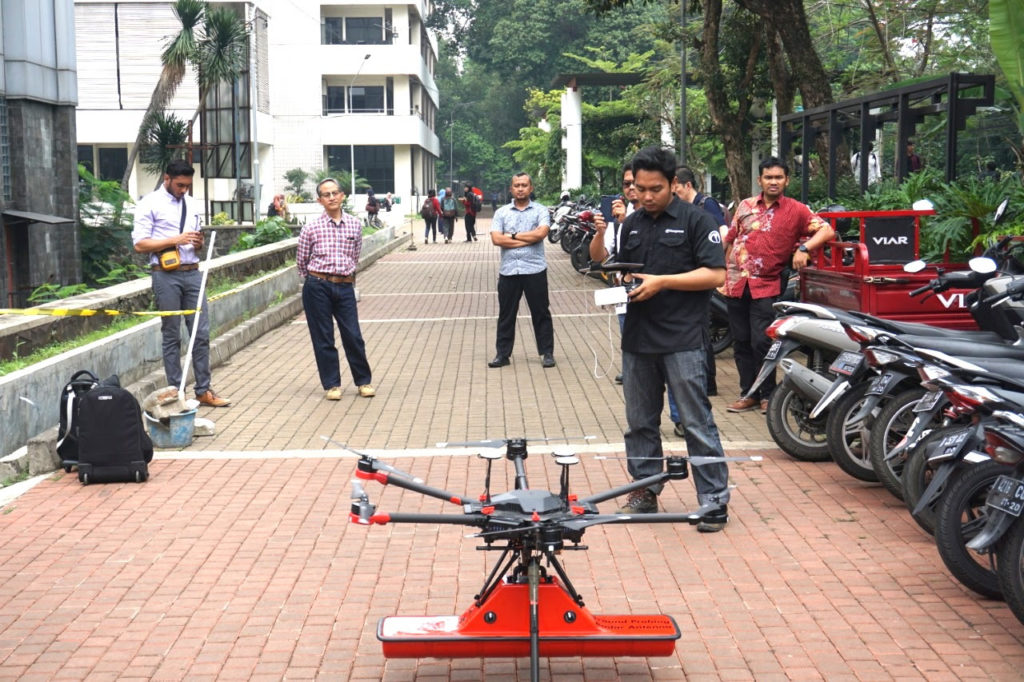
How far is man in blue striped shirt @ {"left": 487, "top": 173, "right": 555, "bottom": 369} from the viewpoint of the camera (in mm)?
12695

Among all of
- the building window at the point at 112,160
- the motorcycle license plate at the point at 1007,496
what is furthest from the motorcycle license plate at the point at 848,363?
the building window at the point at 112,160

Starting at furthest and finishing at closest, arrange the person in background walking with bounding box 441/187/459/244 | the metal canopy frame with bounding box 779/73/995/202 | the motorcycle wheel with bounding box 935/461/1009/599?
the person in background walking with bounding box 441/187/459/244, the metal canopy frame with bounding box 779/73/995/202, the motorcycle wheel with bounding box 935/461/1009/599

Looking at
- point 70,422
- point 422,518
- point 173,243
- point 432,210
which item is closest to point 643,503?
point 422,518

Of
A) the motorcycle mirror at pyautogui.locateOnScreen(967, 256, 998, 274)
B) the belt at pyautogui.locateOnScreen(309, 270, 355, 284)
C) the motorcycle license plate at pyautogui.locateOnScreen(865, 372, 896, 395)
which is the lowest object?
the motorcycle license plate at pyautogui.locateOnScreen(865, 372, 896, 395)

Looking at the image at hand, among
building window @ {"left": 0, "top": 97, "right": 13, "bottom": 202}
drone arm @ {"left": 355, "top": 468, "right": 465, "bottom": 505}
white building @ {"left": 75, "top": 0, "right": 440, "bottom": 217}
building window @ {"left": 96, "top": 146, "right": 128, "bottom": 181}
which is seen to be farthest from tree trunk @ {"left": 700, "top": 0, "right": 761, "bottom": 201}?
building window @ {"left": 96, "top": 146, "right": 128, "bottom": 181}

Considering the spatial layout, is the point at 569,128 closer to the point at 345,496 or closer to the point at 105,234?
the point at 105,234

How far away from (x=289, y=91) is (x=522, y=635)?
63099 millimetres

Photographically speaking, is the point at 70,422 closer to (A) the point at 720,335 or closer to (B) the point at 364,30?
(A) the point at 720,335

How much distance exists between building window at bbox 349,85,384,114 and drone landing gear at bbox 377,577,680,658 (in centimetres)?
6516

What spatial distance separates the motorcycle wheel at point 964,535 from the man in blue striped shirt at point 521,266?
7.28m

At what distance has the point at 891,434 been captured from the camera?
7.13 metres

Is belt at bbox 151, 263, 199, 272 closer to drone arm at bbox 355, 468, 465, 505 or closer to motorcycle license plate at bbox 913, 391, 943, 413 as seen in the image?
motorcycle license plate at bbox 913, 391, 943, 413

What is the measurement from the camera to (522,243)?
41.6ft

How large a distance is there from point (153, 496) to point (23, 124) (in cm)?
1579
